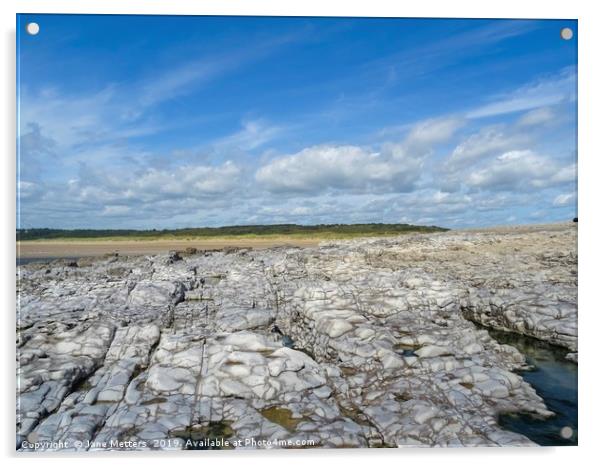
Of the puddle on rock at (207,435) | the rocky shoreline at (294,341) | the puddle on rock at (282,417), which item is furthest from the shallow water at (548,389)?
the puddle on rock at (207,435)

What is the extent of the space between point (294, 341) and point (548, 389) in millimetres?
2596

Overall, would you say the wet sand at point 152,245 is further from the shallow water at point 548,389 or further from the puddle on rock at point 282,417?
the shallow water at point 548,389

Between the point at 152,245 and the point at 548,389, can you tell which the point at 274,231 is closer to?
the point at 152,245

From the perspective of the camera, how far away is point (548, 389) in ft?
13.5

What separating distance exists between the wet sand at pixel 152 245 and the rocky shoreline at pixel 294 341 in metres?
0.11

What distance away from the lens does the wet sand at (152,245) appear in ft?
15.2

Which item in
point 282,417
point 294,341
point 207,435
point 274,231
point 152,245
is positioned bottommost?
point 207,435

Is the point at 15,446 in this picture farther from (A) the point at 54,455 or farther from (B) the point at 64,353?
(B) the point at 64,353

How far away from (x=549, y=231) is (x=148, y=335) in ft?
14.8

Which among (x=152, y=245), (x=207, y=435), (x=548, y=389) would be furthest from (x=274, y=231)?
(x=548, y=389)

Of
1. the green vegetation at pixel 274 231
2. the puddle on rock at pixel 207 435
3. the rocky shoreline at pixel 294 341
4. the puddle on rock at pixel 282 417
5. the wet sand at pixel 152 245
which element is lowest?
the puddle on rock at pixel 207 435

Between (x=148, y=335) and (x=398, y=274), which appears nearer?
(x=148, y=335)

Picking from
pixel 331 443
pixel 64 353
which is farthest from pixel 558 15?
pixel 64 353

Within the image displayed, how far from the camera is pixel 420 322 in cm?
457
